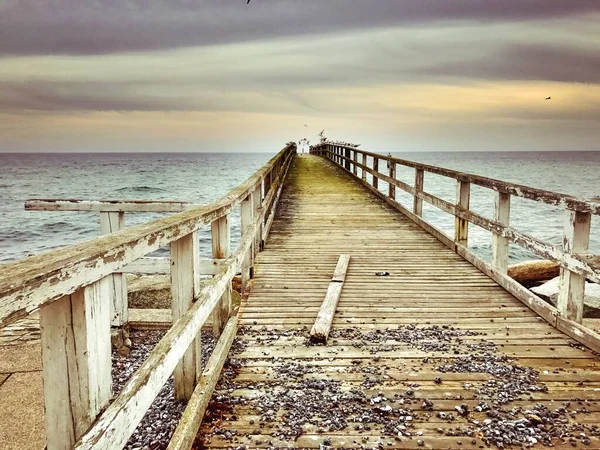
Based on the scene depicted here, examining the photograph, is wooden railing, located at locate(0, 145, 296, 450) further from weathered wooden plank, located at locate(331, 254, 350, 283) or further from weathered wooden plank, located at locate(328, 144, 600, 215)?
weathered wooden plank, located at locate(331, 254, 350, 283)

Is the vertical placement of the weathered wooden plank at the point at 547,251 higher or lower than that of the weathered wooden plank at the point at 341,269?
higher

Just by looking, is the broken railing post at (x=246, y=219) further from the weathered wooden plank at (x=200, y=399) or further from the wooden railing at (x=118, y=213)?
the weathered wooden plank at (x=200, y=399)

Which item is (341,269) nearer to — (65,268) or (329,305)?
(329,305)

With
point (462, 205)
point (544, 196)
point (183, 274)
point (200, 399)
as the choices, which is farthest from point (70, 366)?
point (462, 205)

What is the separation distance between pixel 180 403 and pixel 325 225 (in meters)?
6.20

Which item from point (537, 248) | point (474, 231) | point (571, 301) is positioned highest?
point (537, 248)

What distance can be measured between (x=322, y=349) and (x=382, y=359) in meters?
0.49

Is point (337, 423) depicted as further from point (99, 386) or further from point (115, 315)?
point (115, 315)

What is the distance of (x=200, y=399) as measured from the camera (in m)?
2.86

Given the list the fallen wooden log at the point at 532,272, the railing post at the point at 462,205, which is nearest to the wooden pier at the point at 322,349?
the railing post at the point at 462,205

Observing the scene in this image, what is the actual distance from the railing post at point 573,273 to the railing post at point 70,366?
12.0 ft

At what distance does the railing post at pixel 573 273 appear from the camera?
383cm

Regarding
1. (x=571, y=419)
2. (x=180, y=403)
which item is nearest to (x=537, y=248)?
(x=571, y=419)

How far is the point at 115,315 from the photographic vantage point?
5.23 meters
